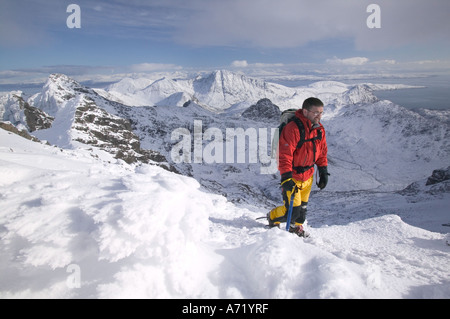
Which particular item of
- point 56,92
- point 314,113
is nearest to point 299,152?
point 314,113

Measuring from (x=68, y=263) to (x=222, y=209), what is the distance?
179 inches

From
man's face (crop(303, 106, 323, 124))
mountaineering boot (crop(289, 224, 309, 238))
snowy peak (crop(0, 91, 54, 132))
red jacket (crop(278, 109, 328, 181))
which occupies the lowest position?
mountaineering boot (crop(289, 224, 309, 238))

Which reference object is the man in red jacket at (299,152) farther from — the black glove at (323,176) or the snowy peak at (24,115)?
the snowy peak at (24,115)

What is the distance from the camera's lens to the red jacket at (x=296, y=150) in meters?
4.90

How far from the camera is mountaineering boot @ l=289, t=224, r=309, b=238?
5.37 metres

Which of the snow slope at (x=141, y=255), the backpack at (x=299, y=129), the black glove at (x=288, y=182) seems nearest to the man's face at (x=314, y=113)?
the backpack at (x=299, y=129)

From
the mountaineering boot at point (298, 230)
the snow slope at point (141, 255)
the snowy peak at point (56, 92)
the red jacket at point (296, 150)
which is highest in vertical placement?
the snowy peak at point (56, 92)

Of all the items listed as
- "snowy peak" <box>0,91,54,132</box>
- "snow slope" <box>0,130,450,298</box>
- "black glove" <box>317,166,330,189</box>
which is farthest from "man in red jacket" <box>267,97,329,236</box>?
"snowy peak" <box>0,91,54,132</box>

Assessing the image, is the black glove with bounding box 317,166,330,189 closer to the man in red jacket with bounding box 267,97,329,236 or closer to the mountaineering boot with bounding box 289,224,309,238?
the man in red jacket with bounding box 267,97,329,236

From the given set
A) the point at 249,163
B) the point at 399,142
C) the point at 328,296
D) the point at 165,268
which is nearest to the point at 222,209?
the point at 165,268
